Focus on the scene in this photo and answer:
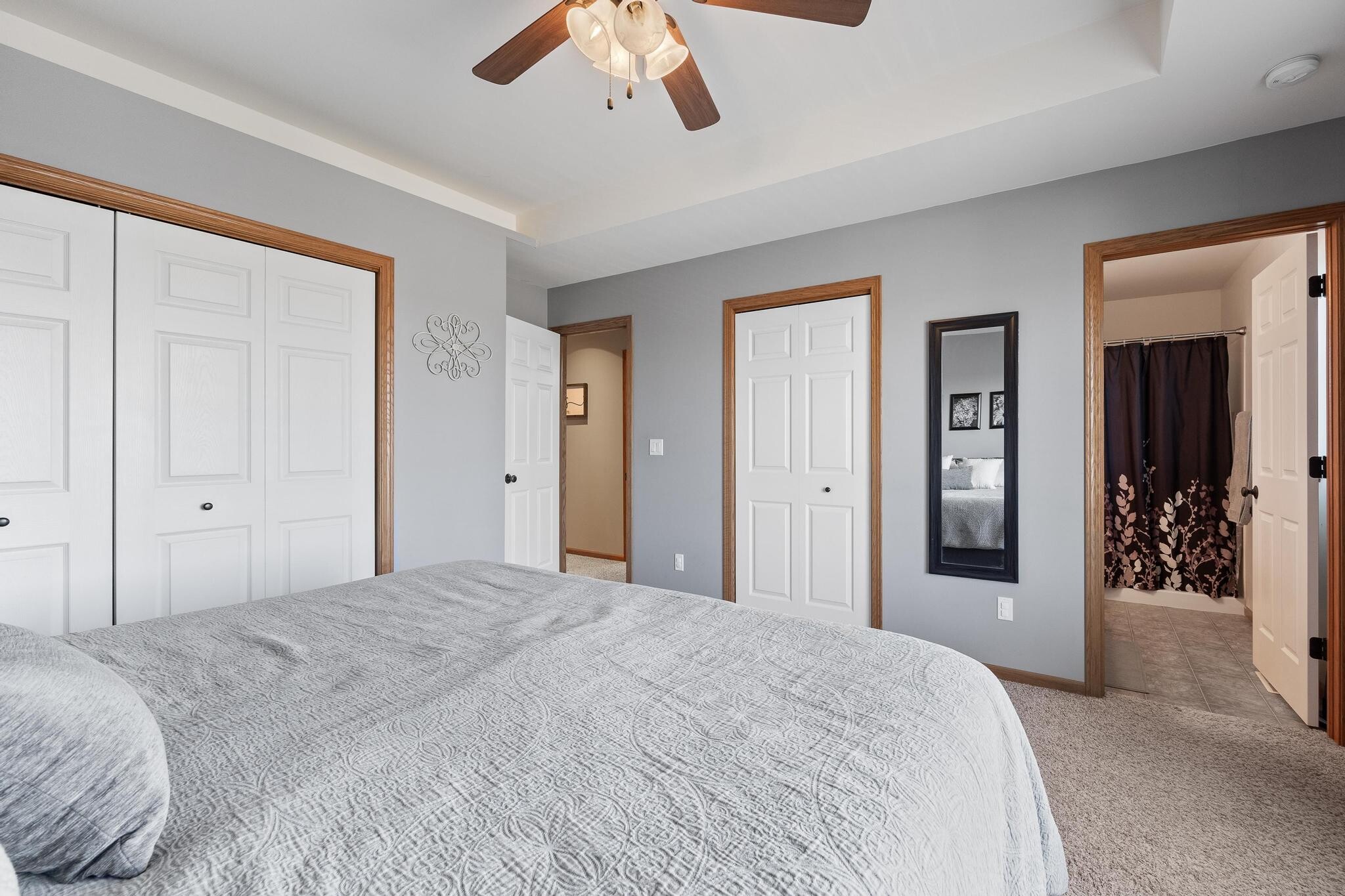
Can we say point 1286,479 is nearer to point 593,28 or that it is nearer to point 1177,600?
point 1177,600

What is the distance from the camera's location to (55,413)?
2.09 m

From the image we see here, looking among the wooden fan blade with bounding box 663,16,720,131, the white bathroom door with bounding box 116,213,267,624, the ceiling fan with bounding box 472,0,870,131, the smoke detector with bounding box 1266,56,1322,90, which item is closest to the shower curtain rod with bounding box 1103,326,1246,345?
the smoke detector with bounding box 1266,56,1322,90

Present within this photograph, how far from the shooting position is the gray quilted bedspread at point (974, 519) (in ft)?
9.73

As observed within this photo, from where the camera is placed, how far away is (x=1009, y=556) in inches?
115

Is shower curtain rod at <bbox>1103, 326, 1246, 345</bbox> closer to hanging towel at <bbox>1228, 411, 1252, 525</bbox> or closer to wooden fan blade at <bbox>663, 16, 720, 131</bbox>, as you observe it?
hanging towel at <bbox>1228, 411, 1252, 525</bbox>

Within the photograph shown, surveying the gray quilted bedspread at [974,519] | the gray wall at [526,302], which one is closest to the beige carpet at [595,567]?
the gray wall at [526,302]

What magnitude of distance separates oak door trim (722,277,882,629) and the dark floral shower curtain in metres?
2.15

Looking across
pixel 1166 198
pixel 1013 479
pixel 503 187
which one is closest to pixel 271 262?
pixel 503 187

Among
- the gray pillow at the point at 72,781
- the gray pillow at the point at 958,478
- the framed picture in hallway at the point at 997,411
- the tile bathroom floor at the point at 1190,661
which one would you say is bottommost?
the tile bathroom floor at the point at 1190,661

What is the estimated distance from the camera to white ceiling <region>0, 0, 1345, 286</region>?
202cm

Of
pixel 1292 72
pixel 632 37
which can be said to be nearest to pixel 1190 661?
pixel 1292 72

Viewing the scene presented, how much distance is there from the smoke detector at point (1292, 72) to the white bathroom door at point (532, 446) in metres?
3.52

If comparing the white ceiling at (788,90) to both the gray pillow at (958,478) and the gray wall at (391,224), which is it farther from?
the gray pillow at (958,478)

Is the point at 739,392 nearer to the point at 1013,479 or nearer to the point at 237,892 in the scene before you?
the point at 1013,479
